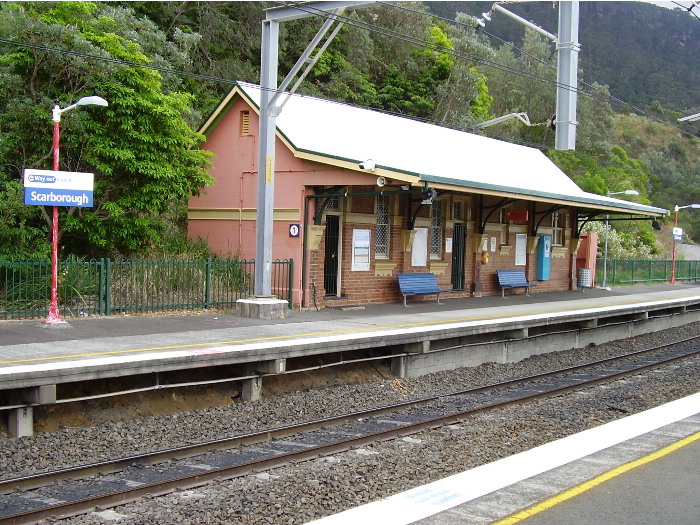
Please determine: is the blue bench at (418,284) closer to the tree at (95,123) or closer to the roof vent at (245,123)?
the roof vent at (245,123)

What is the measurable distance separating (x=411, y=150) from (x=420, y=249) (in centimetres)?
291

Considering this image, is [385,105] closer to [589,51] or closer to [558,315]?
[558,315]

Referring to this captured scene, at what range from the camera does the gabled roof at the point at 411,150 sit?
57.9 feet

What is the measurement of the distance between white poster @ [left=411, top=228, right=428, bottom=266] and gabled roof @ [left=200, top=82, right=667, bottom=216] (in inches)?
70.3

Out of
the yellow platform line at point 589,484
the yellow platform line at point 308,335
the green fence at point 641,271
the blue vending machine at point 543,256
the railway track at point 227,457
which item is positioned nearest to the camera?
the yellow platform line at point 589,484

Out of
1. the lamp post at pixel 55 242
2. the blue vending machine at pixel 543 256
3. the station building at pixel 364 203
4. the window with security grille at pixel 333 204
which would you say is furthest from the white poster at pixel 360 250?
the blue vending machine at pixel 543 256

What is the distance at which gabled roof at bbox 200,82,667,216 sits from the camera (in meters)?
17.6

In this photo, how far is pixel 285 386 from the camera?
1292 cm

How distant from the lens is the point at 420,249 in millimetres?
20734

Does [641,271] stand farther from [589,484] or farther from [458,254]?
[589,484]

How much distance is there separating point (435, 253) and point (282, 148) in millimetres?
5795

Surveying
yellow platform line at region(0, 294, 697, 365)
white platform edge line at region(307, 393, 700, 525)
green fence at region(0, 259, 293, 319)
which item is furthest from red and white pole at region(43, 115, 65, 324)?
white platform edge line at region(307, 393, 700, 525)

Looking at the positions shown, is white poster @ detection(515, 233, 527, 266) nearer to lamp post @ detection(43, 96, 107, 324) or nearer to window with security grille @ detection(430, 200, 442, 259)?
window with security grille @ detection(430, 200, 442, 259)

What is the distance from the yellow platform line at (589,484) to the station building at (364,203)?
9.17 m
